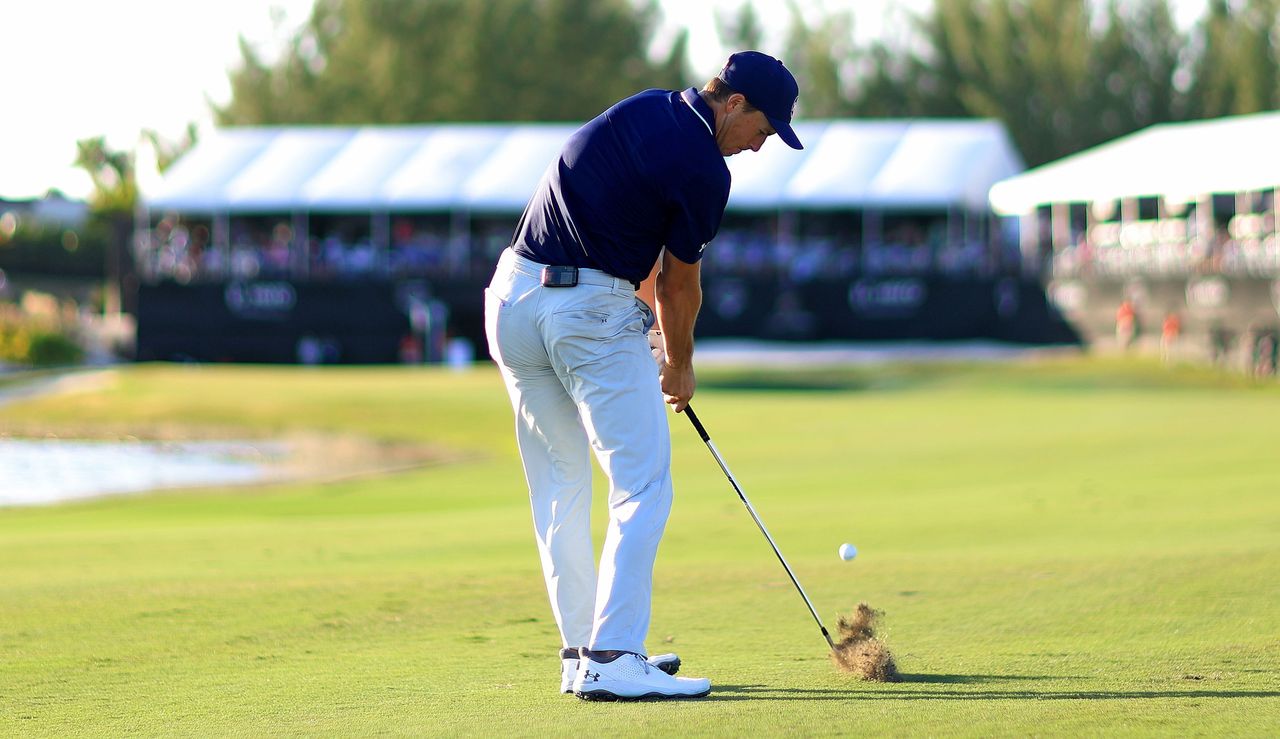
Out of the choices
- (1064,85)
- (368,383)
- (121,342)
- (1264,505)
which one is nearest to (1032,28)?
(1064,85)

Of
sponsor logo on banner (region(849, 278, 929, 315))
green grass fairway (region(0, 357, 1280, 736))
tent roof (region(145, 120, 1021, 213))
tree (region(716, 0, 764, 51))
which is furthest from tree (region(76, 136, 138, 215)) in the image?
green grass fairway (region(0, 357, 1280, 736))

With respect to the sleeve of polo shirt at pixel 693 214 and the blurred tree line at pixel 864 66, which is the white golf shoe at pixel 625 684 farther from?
the blurred tree line at pixel 864 66

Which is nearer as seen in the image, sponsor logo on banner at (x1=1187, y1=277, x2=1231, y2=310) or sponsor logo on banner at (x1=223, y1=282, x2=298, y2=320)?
sponsor logo on banner at (x1=1187, y1=277, x2=1231, y2=310)

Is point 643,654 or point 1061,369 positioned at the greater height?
point 643,654

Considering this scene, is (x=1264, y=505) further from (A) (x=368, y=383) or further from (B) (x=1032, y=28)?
(B) (x=1032, y=28)

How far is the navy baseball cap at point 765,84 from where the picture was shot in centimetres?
554

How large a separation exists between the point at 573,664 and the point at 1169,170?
3359cm

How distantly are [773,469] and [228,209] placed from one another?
29983mm

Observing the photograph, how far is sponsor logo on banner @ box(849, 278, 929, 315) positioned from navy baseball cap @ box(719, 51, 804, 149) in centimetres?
3612

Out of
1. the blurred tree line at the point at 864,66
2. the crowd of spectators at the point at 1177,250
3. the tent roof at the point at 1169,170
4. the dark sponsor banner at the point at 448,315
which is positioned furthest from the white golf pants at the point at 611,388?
the blurred tree line at the point at 864,66

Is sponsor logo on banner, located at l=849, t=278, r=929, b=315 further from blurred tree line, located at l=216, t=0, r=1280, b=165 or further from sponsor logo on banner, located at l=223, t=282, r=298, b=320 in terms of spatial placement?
blurred tree line, located at l=216, t=0, r=1280, b=165

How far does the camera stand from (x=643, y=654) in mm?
5586

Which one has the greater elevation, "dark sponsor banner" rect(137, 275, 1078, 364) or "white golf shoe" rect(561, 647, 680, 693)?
"white golf shoe" rect(561, 647, 680, 693)

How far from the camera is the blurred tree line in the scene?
7206 centimetres
